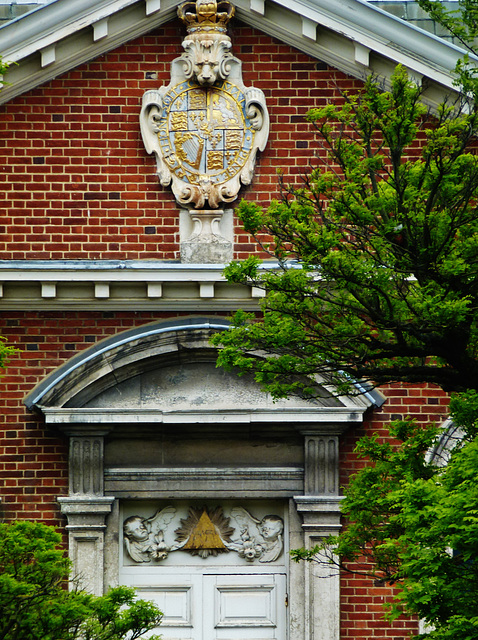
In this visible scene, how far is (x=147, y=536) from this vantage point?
12352mm

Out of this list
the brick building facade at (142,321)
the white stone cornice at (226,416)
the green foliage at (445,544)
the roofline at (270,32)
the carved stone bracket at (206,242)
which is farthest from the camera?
the carved stone bracket at (206,242)

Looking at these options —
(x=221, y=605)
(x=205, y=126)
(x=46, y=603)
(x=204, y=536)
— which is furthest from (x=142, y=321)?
(x=46, y=603)

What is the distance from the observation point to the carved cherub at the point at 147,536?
12.3 m

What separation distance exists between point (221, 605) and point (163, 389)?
2.18 metres

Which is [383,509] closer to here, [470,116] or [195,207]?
[470,116]

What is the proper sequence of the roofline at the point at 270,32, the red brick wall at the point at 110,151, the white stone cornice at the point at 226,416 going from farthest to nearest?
the red brick wall at the point at 110,151 < the roofline at the point at 270,32 < the white stone cornice at the point at 226,416

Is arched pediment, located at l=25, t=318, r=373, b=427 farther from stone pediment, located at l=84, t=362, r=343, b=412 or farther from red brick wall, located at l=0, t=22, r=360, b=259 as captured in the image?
red brick wall, located at l=0, t=22, r=360, b=259

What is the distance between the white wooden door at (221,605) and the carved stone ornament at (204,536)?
24 cm

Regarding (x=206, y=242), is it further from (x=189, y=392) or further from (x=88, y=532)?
(x=88, y=532)

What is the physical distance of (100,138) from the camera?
492 inches

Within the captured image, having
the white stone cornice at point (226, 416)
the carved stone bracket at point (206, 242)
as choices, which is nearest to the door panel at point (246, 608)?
the white stone cornice at point (226, 416)

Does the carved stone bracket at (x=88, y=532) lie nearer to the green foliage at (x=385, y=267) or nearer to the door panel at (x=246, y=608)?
the door panel at (x=246, y=608)

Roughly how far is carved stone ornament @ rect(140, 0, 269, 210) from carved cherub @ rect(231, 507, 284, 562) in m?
3.05

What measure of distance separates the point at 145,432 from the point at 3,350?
3.50 meters
